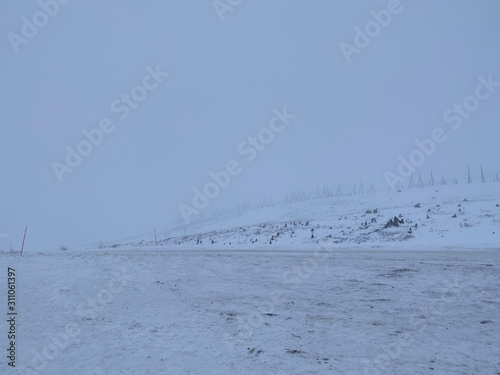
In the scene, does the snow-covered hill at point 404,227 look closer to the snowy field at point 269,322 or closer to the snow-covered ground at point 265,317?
the snow-covered ground at point 265,317

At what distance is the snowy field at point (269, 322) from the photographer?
4.00 m

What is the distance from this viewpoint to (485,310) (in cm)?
554

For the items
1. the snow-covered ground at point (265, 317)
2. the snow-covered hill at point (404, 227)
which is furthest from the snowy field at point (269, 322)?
the snow-covered hill at point (404, 227)

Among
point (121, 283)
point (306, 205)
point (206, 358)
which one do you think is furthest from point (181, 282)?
point (306, 205)

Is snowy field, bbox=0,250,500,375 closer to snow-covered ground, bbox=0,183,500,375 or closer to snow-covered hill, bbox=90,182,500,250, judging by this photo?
snow-covered ground, bbox=0,183,500,375

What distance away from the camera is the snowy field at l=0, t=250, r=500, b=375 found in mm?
4000

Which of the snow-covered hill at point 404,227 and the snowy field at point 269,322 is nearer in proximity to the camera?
the snowy field at point 269,322

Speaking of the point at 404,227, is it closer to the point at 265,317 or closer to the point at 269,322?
the point at 265,317

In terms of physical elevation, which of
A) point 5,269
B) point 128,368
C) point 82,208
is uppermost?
point 82,208

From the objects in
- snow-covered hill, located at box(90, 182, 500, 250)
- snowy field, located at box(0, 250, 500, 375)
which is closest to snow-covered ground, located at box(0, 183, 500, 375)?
snowy field, located at box(0, 250, 500, 375)

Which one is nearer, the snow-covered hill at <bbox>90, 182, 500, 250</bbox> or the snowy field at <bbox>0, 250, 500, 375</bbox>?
the snowy field at <bbox>0, 250, 500, 375</bbox>

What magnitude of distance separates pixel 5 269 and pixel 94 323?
26.3 feet

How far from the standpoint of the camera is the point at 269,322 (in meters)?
5.42

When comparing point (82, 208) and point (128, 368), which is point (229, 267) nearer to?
point (128, 368)
